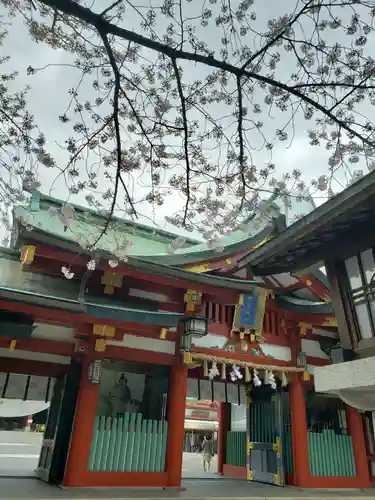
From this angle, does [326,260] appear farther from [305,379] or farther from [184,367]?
[305,379]

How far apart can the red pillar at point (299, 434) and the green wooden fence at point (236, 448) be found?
263 centimetres

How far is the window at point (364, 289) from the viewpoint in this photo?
14.6ft

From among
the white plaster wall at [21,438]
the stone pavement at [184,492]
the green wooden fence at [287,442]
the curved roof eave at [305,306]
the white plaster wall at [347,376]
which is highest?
the curved roof eave at [305,306]

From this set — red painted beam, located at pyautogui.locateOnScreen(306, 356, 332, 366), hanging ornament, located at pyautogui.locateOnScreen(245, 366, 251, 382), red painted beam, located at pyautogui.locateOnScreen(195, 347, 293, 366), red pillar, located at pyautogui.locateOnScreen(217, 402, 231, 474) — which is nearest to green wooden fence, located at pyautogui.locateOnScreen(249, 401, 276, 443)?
red painted beam, located at pyautogui.locateOnScreen(195, 347, 293, 366)

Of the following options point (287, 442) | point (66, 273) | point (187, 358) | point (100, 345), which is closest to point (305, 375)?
point (287, 442)

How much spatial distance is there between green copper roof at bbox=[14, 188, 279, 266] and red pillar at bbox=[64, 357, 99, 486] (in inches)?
118

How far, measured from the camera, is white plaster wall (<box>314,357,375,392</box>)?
146 inches

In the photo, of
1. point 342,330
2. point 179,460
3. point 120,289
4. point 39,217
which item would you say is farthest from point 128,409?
point 342,330

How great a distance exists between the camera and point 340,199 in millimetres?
4359

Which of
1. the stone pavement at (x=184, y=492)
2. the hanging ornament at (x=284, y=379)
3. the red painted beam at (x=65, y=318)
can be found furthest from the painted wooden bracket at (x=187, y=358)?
the hanging ornament at (x=284, y=379)

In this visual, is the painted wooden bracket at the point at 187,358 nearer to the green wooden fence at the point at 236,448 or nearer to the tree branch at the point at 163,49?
the green wooden fence at the point at 236,448

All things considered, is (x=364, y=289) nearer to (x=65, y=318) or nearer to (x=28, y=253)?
(x=65, y=318)

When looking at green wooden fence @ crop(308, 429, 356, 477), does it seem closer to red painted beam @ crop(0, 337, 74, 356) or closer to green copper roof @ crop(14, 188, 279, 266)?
green copper roof @ crop(14, 188, 279, 266)

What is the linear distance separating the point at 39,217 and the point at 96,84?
6.60m
